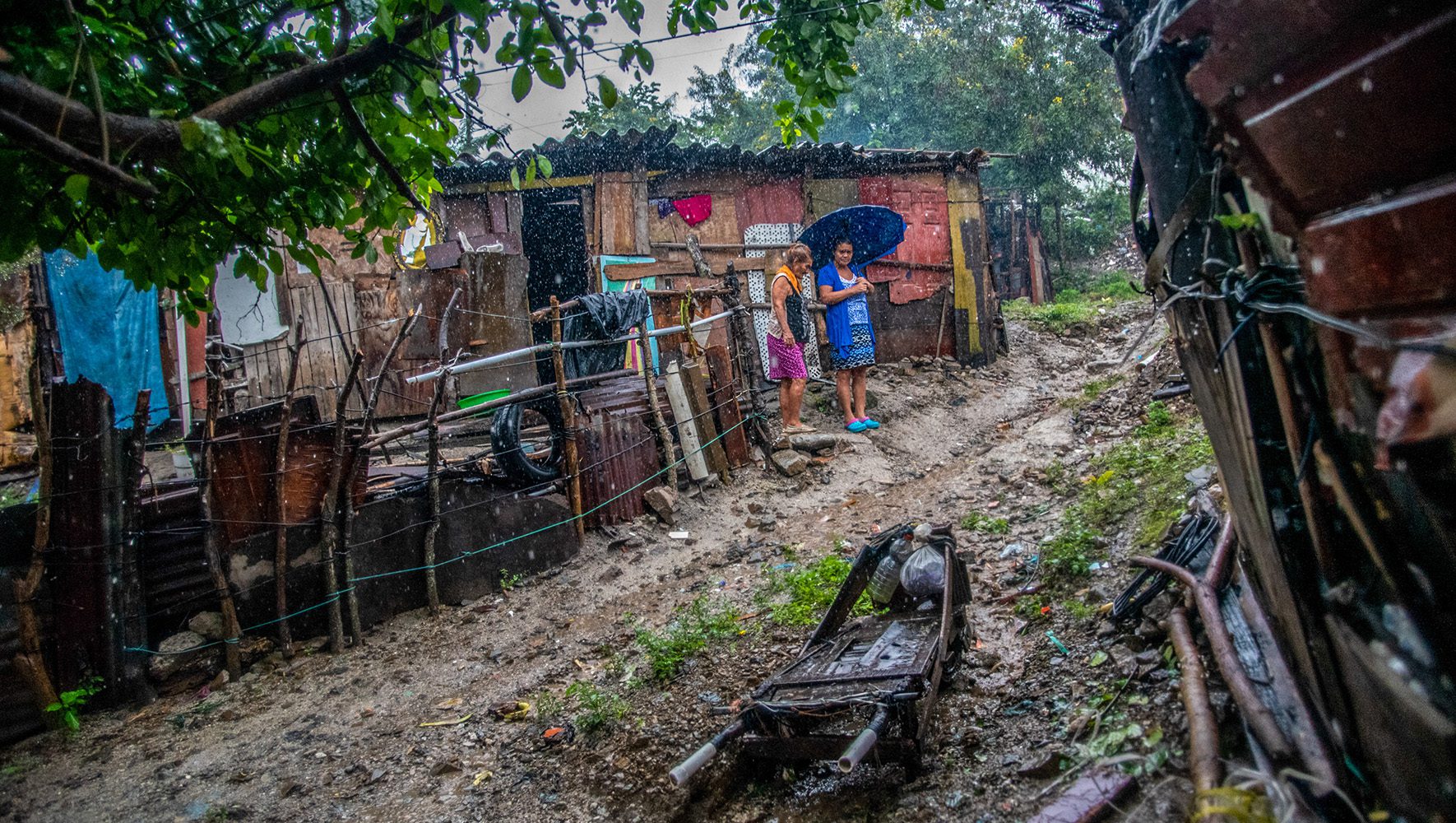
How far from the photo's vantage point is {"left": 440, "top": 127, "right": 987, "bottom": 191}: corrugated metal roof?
33.5 feet

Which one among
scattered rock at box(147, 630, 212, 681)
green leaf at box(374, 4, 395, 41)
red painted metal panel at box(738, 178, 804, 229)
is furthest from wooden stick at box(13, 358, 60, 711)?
red painted metal panel at box(738, 178, 804, 229)

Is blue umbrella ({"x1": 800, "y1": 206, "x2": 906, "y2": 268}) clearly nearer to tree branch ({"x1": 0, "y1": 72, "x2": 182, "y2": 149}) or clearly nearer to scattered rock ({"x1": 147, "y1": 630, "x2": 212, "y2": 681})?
scattered rock ({"x1": 147, "y1": 630, "x2": 212, "y2": 681})

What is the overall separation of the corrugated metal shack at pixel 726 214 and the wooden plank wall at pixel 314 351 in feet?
4.59

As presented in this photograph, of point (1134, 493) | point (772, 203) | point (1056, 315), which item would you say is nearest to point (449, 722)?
point (1134, 493)

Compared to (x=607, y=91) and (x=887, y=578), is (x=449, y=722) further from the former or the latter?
(x=607, y=91)

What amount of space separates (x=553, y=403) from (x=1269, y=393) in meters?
5.53

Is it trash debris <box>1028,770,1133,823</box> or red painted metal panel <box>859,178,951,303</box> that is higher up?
red painted metal panel <box>859,178,951,303</box>

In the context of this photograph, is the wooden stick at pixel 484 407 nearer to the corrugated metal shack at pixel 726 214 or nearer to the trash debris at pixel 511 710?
the trash debris at pixel 511 710

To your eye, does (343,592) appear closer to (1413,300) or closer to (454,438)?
(454,438)

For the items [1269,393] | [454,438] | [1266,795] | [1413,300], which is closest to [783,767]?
[1266,795]

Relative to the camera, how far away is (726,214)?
11.0 metres

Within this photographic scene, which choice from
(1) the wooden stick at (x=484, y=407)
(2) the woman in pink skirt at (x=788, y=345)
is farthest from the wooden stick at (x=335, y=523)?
(2) the woman in pink skirt at (x=788, y=345)

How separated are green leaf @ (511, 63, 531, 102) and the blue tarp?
8.67 m

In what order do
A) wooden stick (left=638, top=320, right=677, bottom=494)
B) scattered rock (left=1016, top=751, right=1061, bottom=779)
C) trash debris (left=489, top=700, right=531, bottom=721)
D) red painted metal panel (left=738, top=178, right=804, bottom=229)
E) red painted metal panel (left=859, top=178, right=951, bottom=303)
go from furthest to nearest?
red painted metal panel (left=859, top=178, right=951, bottom=303)
red painted metal panel (left=738, top=178, right=804, bottom=229)
wooden stick (left=638, top=320, right=677, bottom=494)
trash debris (left=489, top=700, right=531, bottom=721)
scattered rock (left=1016, top=751, right=1061, bottom=779)
